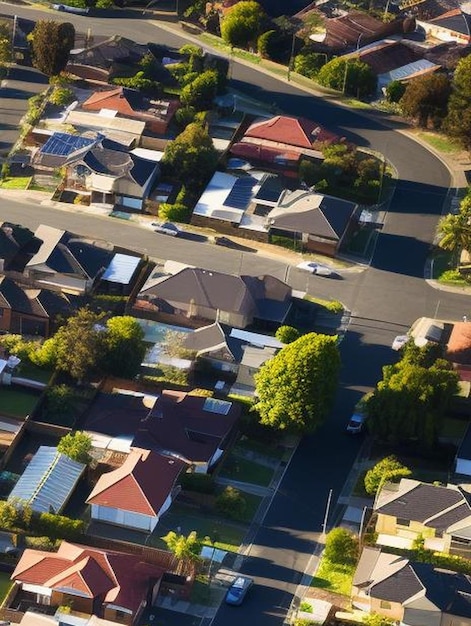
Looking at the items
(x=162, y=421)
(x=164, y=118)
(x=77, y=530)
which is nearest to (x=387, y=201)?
(x=164, y=118)

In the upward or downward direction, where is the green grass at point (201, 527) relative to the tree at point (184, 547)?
downward

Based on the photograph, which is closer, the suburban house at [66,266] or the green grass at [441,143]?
the suburban house at [66,266]

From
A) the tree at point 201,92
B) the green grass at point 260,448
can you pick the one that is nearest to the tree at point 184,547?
the green grass at point 260,448

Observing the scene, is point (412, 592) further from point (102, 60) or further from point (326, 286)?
point (102, 60)

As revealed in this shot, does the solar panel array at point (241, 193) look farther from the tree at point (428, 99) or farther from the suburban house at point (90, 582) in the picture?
the suburban house at point (90, 582)

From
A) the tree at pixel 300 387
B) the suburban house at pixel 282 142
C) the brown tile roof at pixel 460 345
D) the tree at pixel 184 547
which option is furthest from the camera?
the suburban house at pixel 282 142

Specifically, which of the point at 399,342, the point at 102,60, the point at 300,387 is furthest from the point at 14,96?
the point at 300,387

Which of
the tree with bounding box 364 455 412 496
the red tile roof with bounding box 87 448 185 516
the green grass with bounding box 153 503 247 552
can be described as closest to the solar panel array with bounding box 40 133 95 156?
the red tile roof with bounding box 87 448 185 516
